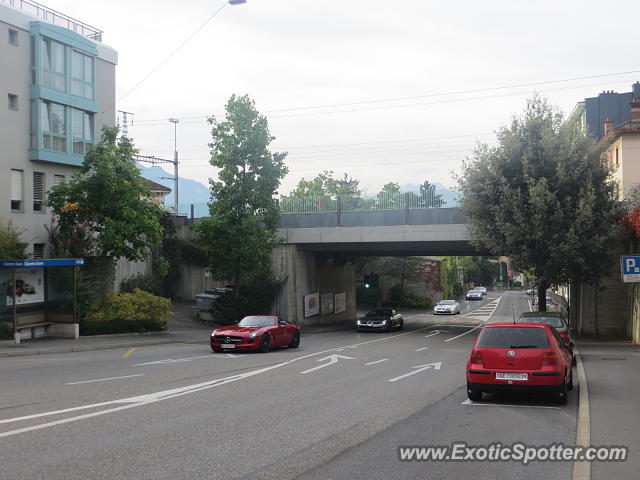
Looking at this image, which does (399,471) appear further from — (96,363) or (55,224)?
(55,224)

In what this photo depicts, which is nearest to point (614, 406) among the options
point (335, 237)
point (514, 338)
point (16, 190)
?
point (514, 338)

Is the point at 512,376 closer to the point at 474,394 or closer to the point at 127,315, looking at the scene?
the point at 474,394

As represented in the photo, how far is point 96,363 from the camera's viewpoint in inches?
691

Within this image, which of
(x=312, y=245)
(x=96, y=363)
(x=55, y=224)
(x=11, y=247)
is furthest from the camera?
(x=312, y=245)

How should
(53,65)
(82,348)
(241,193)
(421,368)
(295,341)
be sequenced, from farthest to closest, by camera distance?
1. (241,193)
2. (53,65)
3. (295,341)
4. (82,348)
5. (421,368)

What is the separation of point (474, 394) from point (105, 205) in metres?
19.4

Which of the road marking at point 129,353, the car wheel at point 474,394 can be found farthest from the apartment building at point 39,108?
the car wheel at point 474,394

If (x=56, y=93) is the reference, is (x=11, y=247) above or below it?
below

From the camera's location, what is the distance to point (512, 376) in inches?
432

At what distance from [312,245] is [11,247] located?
1838cm

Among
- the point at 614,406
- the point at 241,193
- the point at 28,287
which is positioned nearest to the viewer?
the point at 614,406

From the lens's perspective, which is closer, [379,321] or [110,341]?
[110,341]

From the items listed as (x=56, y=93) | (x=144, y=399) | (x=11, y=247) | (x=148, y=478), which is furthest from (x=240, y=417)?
(x=56, y=93)

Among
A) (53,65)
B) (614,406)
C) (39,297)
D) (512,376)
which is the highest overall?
(53,65)
